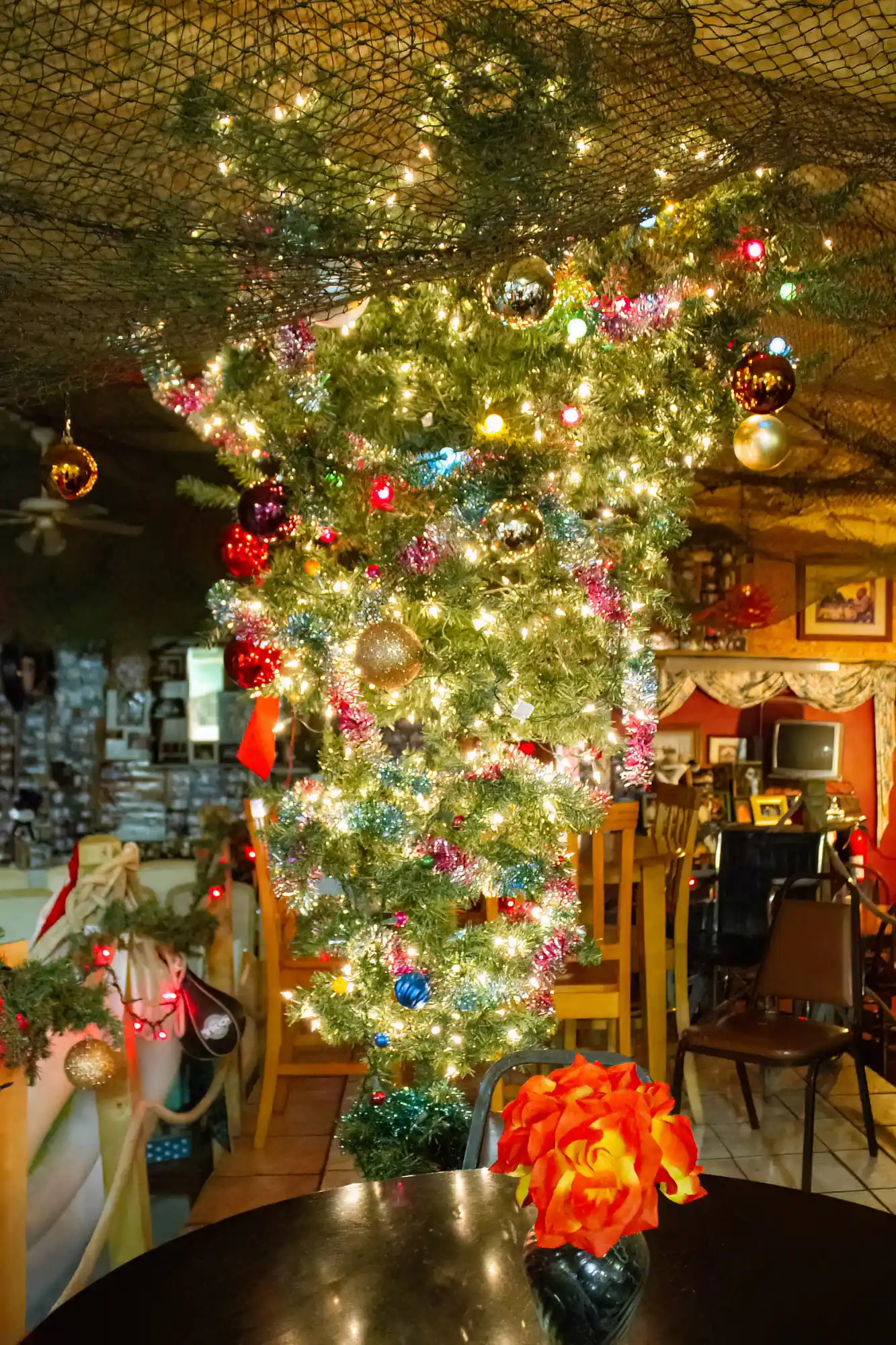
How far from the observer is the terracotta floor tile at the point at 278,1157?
3207 millimetres

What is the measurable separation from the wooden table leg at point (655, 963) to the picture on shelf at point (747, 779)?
3184 mm

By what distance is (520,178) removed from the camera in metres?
1.45

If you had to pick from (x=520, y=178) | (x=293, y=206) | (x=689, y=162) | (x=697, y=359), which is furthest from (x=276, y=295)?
(x=697, y=359)

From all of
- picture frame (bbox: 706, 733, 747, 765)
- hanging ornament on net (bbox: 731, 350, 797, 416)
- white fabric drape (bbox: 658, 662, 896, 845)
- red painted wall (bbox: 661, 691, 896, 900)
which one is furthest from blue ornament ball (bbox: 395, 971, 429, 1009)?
picture frame (bbox: 706, 733, 747, 765)

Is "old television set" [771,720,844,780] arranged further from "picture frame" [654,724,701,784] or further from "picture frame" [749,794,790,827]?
"picture frame" [654,724,701,784]

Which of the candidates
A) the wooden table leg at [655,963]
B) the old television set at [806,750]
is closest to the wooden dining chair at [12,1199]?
the wooden table leg at [655,963]

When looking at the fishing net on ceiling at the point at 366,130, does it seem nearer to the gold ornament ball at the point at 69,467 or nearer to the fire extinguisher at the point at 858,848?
the gold ornament ball at the point at 69,467

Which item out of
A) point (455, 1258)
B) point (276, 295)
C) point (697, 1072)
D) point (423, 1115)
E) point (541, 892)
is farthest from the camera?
point (697, 1072)

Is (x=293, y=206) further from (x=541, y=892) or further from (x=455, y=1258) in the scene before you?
(x=541, y=892)

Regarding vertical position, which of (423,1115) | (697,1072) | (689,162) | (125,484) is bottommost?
(697,1072)

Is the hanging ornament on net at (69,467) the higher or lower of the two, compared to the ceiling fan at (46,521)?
lower

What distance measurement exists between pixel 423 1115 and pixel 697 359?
2.12m

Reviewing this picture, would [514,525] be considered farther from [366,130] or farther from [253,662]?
[366,130]

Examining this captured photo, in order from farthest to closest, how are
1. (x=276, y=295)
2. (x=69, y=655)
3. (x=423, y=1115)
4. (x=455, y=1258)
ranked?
(x=69, y=655) < (x=423, y=1115) < (x=276, y=295) < (x=455, y=1258)
